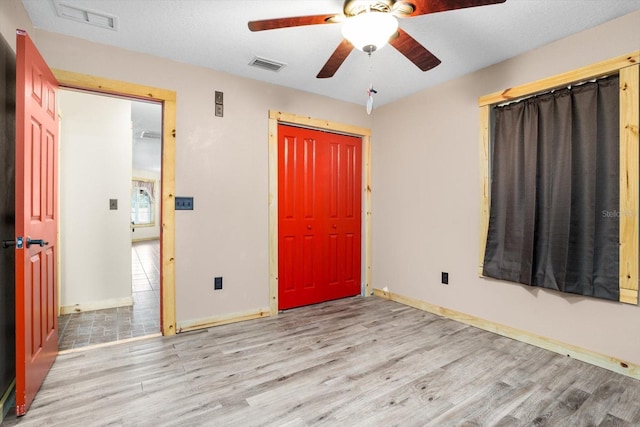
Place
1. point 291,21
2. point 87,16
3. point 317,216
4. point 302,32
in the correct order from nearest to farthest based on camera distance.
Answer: point 291,21 < point 87,16 < point 302,32 < point 317,216

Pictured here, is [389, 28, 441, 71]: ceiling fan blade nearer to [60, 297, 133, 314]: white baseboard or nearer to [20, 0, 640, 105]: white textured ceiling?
[20, 0, 640, 105]: white textured ceiling

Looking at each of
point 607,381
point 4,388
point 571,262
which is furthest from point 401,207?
point 4,388

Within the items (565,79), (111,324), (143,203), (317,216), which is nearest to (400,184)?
(317,216)

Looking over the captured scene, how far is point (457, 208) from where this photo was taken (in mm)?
3195

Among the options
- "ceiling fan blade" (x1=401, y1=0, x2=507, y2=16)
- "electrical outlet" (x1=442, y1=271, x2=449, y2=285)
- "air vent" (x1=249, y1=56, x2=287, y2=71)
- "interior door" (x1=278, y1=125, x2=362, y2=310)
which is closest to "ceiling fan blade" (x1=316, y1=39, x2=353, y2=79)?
"ceiling fan blade" (x1=401, y1=0, x2=507, y2=16)

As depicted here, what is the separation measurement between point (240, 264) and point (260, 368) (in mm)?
1182

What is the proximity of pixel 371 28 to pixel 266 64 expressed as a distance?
1578 millimetres

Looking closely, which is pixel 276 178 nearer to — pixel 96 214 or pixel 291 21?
pixel 291 21

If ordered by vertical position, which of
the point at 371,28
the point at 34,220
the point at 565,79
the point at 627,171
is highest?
the point at 565,79

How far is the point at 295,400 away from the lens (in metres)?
1.86

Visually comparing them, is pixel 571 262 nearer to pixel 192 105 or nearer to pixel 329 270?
pixel 329 270

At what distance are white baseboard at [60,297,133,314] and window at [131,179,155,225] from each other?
843 centimetres

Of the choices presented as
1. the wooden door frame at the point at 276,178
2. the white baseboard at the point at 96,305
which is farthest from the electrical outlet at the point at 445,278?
the white baseboard at the point at 96,305

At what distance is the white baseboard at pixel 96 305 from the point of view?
338 cm
